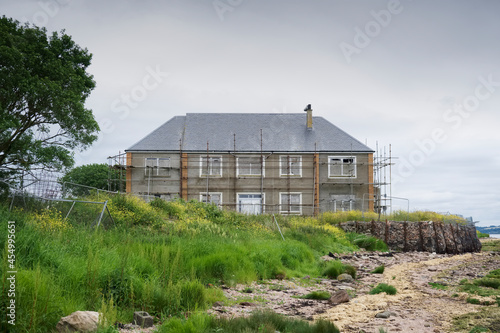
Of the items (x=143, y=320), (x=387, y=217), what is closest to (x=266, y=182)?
(x=387, y=217)

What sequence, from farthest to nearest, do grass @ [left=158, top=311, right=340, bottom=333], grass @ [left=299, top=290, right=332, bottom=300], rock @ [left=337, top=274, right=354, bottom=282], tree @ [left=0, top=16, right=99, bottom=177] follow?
tree @ [left=0, top=16, right=99, bottom=177] < rock @ [left=337, top=274, right=354, bottom=282] < grass @ [left=299, top=290, right=332, bottom=300] < grass @ [left=158, top=311, right=340, bottom=333]

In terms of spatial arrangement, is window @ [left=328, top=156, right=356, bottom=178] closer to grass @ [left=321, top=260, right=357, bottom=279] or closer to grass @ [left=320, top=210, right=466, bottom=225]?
grass @ [left=320, top=210, right=466, bottom=225]

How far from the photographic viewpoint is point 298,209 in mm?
34344

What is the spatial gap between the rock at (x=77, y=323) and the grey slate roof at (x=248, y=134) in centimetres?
2963

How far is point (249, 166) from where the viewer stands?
34.8 meters

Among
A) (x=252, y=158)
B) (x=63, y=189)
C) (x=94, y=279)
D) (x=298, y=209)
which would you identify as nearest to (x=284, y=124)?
(x=252, y=158)

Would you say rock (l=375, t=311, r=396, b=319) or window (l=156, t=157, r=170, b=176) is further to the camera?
window (l=156, t=157, r=170, b=176)

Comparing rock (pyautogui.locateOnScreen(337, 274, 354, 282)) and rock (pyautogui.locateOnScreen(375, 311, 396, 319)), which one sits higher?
rock (pyautogui.locateOnScreen(375, 311, 396, 319))

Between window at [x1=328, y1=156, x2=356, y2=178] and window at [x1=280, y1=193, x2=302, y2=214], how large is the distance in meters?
3.42

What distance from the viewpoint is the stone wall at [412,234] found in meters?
22.5

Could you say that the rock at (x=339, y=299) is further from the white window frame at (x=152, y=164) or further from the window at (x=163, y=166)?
the white window frame at (x=152, y=164)

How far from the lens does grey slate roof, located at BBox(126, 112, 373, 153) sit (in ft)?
115

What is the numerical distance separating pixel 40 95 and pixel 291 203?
21.2m

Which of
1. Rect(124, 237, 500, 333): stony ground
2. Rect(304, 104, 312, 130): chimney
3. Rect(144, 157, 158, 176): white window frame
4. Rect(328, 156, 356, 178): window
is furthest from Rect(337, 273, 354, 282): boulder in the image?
Rect(304, 104, 312, 130): chimney
